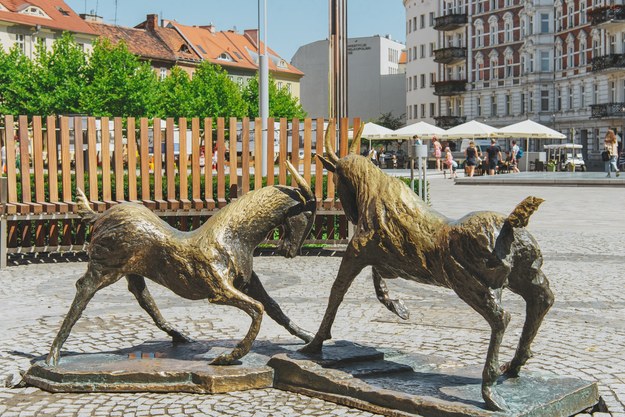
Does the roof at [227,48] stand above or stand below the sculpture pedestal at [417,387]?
above

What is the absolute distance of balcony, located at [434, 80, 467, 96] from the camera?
257 ft

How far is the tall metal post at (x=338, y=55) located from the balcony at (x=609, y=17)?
47.0m

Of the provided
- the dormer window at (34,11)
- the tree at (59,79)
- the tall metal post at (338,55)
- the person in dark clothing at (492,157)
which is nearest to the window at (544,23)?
the person in dark clothing at (492,157)

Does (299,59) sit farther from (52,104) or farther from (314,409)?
(314,409)

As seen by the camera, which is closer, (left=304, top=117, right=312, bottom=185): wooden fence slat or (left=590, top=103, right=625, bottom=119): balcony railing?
(left=304, top=117, right=312, bottom=185): wooden fence slat

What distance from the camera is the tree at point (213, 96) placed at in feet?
225

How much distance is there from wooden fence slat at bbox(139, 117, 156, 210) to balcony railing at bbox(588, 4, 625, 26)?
5024 centimetres

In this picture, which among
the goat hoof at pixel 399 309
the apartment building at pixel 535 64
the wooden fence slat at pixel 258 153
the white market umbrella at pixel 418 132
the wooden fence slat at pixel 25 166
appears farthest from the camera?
the apartment building at pixel 535 64

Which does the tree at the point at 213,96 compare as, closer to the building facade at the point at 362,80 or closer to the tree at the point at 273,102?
the tree at the point at 273,102

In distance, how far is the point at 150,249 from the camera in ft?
18.4

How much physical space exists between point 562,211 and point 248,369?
50.9 feet

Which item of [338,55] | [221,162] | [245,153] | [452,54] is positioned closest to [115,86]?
[452,54]

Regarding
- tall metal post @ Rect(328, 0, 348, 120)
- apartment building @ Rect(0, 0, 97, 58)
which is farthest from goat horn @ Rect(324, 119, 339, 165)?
apartment building @ Rect(0, 0, 97, 58)

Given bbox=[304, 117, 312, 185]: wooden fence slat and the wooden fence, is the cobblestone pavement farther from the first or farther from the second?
bbox=[304, 117, 312, 185]: wooden fence slat
